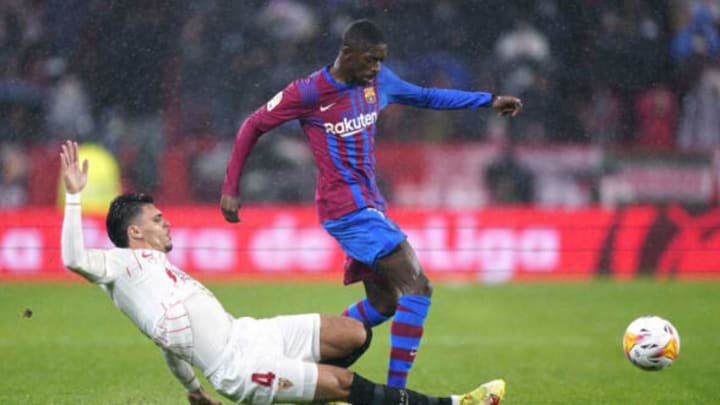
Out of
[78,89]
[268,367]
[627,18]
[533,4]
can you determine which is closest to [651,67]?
[627,18]

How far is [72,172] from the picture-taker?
15.3 ft

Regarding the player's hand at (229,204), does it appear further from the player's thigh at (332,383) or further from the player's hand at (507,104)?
the player's hand at (507,104)

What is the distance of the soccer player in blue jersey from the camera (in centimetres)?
579

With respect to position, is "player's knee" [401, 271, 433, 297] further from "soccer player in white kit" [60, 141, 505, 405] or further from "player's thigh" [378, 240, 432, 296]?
"soccer player in white kit" [60, 141, 505, 405]

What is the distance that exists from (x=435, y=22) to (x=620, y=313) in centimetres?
366

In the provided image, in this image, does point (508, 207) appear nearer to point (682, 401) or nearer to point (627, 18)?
point (627, 18)

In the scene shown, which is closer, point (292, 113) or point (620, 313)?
point (292, 113)

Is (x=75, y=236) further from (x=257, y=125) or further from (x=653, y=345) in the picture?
(x=653, y=345)

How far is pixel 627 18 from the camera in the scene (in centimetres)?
877

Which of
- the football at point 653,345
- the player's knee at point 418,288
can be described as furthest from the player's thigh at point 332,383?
the football at point 653,345

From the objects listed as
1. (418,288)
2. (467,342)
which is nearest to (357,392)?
(418,288)

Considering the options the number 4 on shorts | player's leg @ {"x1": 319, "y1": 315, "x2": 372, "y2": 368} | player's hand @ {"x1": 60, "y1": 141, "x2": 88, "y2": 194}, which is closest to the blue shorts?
player's leg @ {"x1": 319, "y1": 315, "x2": 372, "y2": 368}

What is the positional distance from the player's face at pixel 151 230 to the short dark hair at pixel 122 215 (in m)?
0.03

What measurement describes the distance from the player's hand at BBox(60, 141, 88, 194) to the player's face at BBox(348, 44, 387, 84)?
182 cm
